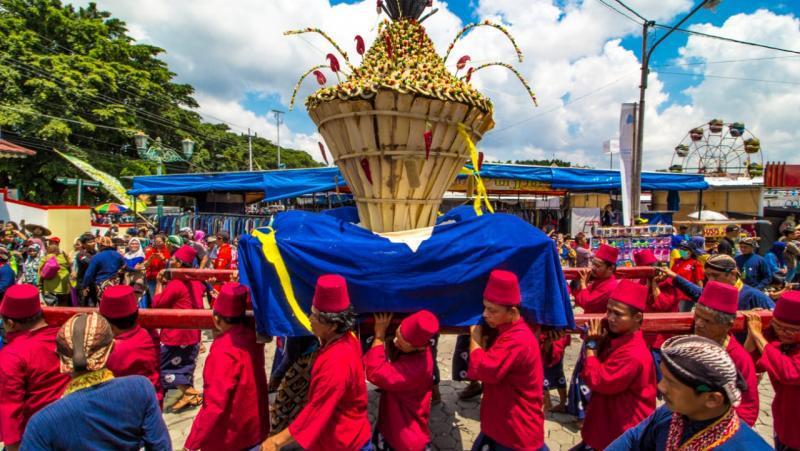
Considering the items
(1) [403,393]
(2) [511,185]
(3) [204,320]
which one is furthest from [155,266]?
(2) [511,185]

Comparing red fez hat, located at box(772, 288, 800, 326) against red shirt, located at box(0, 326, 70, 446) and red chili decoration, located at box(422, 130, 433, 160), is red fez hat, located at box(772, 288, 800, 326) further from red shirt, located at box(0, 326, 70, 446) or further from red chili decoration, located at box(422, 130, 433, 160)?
red shirt, located at box(0, 326, 70, 446)

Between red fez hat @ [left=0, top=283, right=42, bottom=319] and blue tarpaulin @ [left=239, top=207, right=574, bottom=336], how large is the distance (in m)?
1.48

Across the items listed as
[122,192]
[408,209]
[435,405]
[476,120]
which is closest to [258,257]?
[408,209]

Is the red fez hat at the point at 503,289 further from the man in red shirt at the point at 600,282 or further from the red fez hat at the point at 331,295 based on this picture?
the man in red shirt at the point at 600,282

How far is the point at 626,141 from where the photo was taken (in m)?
10.2

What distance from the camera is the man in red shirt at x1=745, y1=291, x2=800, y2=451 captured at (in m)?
2.39

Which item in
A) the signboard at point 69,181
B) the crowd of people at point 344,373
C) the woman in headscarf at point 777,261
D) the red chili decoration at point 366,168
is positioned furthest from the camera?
the signboard at point 69,181

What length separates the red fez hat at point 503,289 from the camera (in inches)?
86.4

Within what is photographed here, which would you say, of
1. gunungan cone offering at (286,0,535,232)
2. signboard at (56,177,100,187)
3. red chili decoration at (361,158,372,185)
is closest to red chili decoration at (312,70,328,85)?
gunungan cone offering at (286,0,535,232)

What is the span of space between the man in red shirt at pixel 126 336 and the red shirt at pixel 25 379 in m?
0.30

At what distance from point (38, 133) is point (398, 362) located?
23.9 m

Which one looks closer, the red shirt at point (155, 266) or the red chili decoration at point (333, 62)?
the red chili decoration at point (333, 62)

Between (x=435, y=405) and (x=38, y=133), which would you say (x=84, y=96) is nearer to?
(x=38, y=133)

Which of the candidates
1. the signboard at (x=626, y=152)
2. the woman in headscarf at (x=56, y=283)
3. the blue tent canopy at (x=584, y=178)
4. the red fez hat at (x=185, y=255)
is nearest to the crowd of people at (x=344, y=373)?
the red fez hat at (x=185, y=255)
